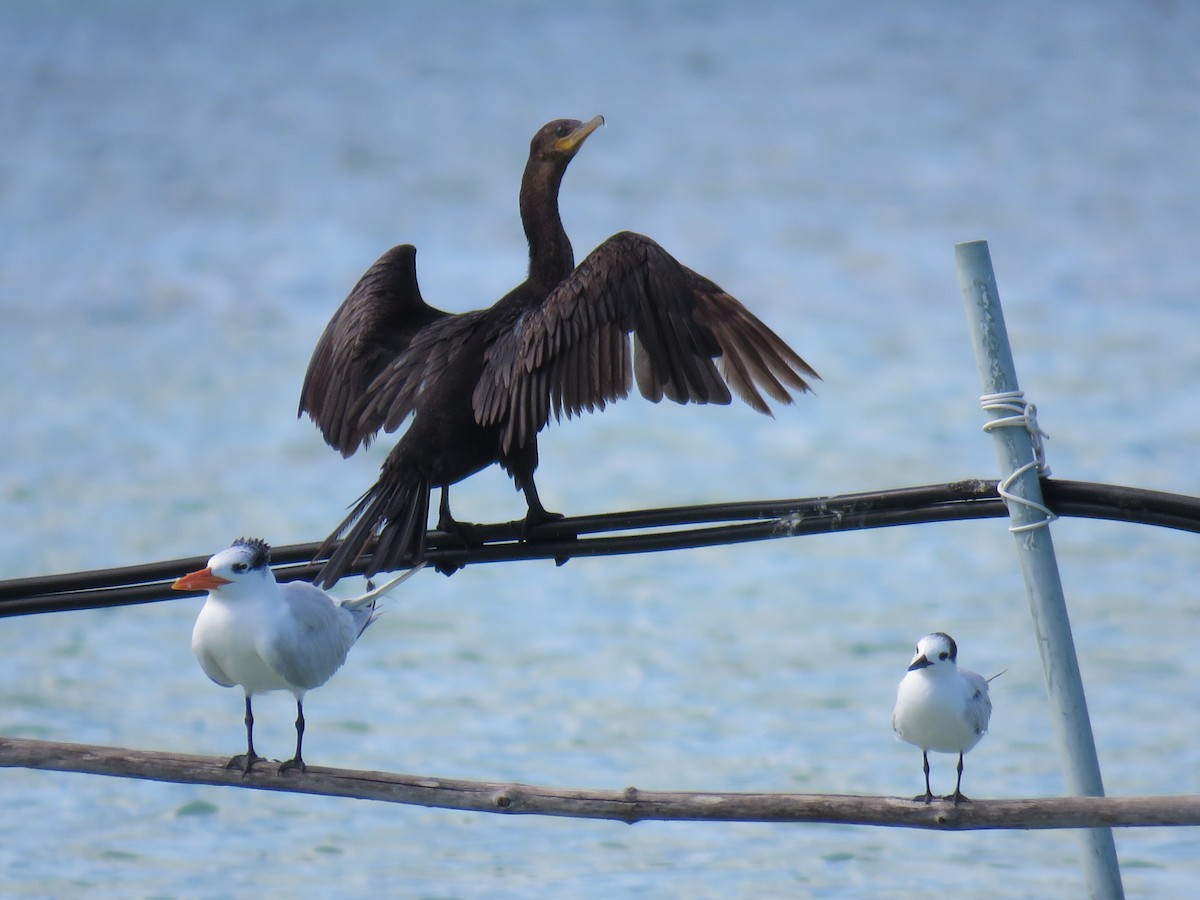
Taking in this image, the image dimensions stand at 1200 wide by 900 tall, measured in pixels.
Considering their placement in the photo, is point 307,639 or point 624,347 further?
point 624,347

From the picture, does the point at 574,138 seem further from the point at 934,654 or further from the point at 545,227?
the point at 934,654

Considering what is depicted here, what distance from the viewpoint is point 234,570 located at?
2.14 metres

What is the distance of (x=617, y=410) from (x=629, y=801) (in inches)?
320

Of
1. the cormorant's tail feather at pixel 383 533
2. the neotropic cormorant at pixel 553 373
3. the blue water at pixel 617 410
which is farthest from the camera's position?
the blue water at pixel 617 410

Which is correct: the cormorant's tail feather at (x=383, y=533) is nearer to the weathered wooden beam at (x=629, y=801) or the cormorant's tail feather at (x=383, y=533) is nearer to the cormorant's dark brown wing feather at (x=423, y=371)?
the cormorant's dark brown wing feather at (x=423, y=371)

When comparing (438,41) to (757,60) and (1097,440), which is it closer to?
(757,60)

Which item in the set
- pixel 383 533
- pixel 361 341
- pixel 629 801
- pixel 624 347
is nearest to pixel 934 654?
pixel 629 801

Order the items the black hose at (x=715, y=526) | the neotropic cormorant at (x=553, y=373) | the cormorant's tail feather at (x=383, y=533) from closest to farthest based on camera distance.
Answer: the black hose at (x=715, y=526)
the cormorant's tail feather at (x=383, y=533)
the neotropic cormorant at (x=553, y=373)

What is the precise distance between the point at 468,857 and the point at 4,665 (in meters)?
2.67

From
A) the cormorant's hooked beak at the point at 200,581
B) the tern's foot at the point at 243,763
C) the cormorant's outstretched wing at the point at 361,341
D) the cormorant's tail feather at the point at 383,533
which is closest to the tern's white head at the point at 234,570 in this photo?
the cormorant's hooked beak at the point at 200,581

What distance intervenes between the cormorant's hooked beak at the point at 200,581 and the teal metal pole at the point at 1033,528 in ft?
3.27

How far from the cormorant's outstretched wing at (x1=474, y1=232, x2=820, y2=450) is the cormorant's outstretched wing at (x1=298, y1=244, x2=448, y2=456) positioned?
41cm

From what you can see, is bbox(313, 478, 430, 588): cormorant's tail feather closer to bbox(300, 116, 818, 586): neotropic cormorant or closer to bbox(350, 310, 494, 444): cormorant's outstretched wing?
bbox(300, 116, 818, 586): neotropic cormorant

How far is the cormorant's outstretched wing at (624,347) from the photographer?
2.46 m
